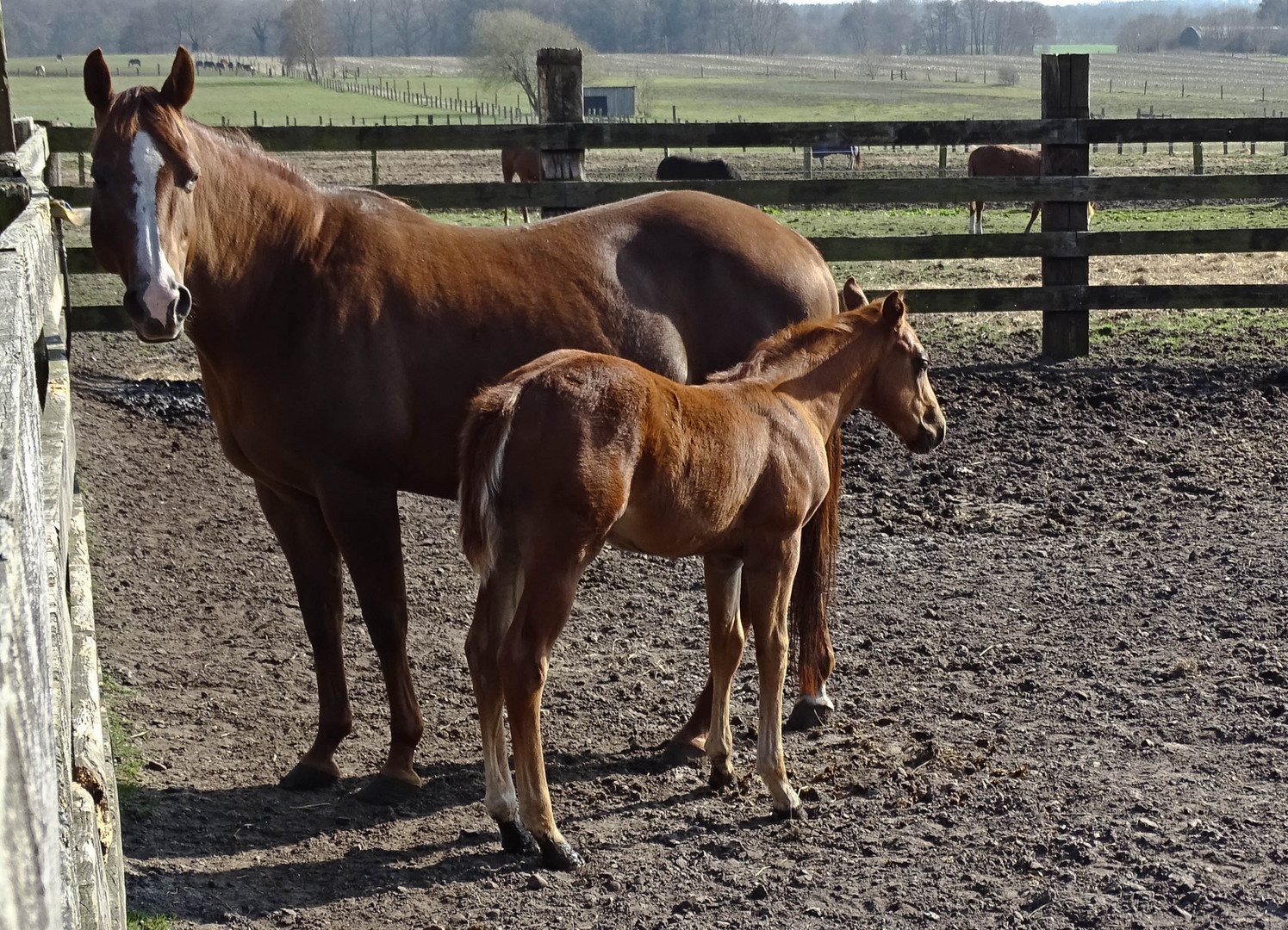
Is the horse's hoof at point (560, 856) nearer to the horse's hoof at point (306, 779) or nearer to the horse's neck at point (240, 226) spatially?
the horse's hoof at point (306, 779)

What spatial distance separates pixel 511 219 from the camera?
18.0m

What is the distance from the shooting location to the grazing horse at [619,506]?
321cm

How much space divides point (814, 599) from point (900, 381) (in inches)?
32.0

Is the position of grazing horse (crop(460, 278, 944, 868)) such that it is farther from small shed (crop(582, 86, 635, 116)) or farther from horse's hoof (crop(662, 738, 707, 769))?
small shed (crop(582, 86, 635, 116))

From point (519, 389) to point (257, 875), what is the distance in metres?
1.48

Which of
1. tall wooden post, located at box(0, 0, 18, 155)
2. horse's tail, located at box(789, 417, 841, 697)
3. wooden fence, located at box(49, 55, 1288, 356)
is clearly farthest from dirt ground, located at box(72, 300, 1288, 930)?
tall wooden post, located at box(0, 0, 18, 155)

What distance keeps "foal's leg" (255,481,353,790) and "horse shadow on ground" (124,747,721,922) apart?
189mm

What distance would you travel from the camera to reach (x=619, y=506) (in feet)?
10.7

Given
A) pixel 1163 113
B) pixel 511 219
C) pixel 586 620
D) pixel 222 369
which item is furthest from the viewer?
pixel 1163 113

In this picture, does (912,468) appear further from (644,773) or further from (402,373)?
(402,373)

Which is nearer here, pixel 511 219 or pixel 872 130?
pixel 872 130

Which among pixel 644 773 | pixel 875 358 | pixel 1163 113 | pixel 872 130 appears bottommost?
pixel 644 773

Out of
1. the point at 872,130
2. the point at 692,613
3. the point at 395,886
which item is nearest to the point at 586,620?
the point at 692,613

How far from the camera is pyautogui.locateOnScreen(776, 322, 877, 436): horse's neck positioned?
4.01 meters
